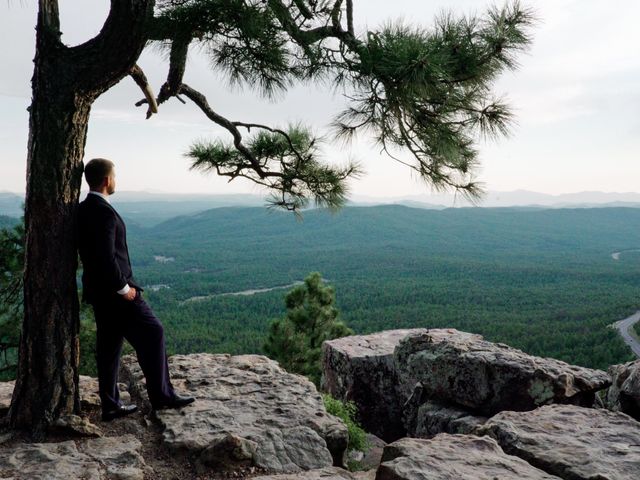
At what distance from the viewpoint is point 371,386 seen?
8.31 metres

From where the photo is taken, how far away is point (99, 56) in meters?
4.17

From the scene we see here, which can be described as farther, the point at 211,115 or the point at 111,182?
the point at 211,115

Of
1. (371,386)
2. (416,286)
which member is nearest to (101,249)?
(371,386)

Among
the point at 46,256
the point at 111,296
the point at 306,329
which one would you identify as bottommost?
the point at 306,329

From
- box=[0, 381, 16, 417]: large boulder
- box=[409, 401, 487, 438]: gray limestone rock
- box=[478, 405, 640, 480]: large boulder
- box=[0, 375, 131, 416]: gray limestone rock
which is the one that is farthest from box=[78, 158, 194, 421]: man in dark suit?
box=[409, 401, 487, 438]: gray limestone rock

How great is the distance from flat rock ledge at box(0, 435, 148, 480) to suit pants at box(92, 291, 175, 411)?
515mm

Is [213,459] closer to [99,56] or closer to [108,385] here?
[108,385]

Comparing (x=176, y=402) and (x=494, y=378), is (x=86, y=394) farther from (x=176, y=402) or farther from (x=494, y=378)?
(x=494, y=378)

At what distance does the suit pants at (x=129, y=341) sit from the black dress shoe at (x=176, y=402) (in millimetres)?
30

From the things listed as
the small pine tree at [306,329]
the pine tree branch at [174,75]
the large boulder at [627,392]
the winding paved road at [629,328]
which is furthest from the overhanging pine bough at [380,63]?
the winding paved road at [629,328]

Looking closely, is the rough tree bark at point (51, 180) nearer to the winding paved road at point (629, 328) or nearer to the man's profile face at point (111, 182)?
the man's profile face at point (111, 182)

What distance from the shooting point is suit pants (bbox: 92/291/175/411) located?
4.26 m

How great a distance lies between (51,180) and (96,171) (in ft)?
1.20

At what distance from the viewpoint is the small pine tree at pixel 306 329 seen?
50.5 feet
